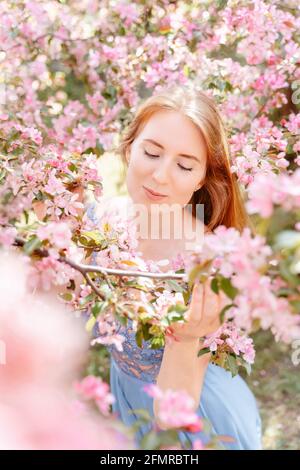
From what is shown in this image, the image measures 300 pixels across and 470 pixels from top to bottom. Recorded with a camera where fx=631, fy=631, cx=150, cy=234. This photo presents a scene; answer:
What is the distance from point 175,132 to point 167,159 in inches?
4.1

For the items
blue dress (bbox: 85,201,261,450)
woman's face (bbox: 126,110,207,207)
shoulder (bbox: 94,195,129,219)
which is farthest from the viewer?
shoulder (bbox: 94,195,129,219)

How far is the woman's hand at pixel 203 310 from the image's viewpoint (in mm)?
1420

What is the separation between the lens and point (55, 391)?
0.91 metres

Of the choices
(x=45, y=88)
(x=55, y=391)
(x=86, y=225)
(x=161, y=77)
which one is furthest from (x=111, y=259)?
(x=45, y=88)

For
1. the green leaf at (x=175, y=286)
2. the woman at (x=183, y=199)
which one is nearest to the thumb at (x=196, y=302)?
the green leaf at (x=175, y=286)

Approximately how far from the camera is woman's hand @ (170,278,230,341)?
1.42 m

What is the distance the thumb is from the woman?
0.93 feet

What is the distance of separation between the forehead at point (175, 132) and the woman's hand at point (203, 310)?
2.56ft

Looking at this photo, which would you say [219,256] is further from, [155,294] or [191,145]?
[191,145]

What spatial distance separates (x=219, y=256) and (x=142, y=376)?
1418 mm

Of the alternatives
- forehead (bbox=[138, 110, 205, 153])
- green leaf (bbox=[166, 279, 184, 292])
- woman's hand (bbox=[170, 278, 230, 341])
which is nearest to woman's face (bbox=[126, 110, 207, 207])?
forehead (bbox=[138, 110, 205, 153])

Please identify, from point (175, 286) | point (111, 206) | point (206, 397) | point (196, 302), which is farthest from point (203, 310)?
point (111, 206)

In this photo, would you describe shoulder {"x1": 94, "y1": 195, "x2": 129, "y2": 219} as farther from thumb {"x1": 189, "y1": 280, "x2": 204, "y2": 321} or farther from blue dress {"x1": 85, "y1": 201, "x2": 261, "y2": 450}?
thumb {"x1": 189, "y1": 280, "x2": 204, "y2": 321}

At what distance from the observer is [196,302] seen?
1.43m
